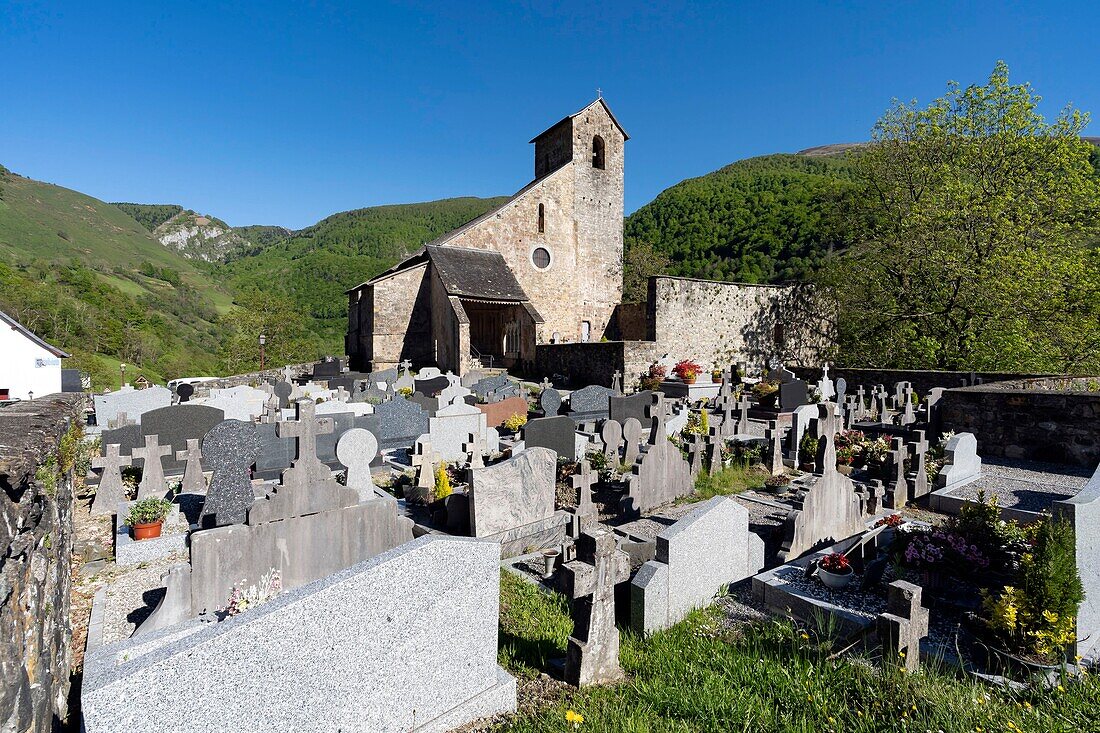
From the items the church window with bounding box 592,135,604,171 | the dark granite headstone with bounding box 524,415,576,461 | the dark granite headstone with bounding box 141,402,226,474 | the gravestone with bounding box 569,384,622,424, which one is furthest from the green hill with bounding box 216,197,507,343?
the dark granite headstone with bounding box 524,415,576,461

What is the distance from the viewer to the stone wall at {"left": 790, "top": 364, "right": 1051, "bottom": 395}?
1356cm

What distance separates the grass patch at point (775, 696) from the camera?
2.58 meters

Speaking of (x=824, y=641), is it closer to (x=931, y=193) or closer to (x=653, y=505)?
(x=653, y=505)

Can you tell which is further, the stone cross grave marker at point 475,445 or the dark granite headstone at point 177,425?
the dark granite headstone at point 177,425

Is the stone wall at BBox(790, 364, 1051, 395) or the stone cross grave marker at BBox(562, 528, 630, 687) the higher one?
the stone wall at BBox(790, 364, 1051, 395)

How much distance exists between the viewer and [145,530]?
5719 millimetres

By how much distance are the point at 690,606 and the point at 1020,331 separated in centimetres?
1687

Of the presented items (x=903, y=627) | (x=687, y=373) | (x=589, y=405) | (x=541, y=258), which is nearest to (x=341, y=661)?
(x=903, y=627)

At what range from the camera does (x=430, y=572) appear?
8.80 feet

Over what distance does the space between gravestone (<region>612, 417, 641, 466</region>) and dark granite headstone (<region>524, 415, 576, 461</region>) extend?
1020 mm

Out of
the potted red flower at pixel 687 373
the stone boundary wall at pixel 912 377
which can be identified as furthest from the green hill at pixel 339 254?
the stone boundary wall at pixel 912 377

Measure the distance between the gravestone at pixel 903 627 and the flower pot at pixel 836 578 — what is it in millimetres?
953

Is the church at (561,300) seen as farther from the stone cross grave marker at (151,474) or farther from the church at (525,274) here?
the stone cross grave marker at (151,474)

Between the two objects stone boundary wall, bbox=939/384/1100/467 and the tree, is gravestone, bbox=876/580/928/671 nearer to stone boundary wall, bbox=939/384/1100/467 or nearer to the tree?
stone boundary wall, bbox=939/384/1100/467
